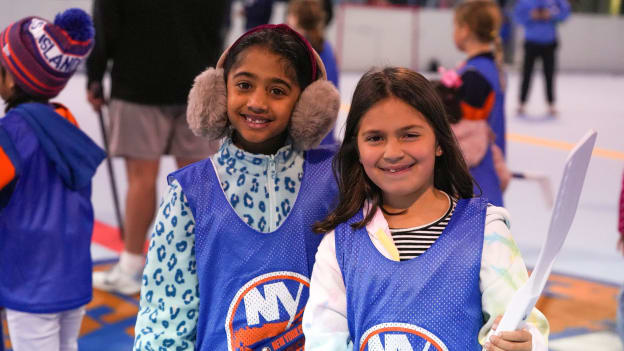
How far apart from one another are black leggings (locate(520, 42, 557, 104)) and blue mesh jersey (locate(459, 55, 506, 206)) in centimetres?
766

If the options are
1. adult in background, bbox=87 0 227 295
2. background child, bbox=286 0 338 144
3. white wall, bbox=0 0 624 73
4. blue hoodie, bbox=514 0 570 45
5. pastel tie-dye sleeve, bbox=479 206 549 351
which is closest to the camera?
pastel tie-dye sleeve, bbox=479 206 549 351

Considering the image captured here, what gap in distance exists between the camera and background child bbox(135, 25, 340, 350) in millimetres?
1826

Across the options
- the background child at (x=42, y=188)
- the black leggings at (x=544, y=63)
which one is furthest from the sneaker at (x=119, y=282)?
the black leggings at (x=544, y=63)

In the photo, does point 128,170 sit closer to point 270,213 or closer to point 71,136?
point 71,136

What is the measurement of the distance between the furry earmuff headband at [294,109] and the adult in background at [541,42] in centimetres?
957

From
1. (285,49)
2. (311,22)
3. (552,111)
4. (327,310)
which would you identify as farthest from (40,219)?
(552,111)

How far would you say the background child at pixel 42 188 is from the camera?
253cm

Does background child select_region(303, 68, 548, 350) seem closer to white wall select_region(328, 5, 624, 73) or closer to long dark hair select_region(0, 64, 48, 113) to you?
long dark hair select_region(0, 64, 48, 113)

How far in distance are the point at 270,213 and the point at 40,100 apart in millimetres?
1200

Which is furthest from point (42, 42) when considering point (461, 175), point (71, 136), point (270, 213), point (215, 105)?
point (461, 175)

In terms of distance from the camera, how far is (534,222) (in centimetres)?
552

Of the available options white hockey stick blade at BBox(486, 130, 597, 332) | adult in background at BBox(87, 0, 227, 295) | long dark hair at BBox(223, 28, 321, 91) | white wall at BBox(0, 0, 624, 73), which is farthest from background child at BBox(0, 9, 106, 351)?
white wall at BBox(0, 0, 624, 73)

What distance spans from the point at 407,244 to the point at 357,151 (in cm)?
28

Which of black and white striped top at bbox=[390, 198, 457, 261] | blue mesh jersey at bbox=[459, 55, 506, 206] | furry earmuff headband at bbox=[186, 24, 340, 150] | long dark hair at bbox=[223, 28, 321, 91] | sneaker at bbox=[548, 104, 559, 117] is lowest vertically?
sneaker at bbox=[548, 104, 559, 117]
